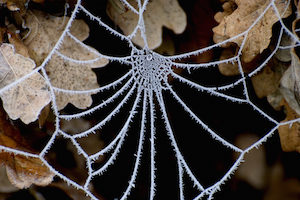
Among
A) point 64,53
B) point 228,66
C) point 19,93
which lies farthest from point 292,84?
point 19,93

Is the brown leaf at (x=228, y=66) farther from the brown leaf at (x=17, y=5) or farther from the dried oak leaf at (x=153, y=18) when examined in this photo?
the brown leaf at (x=17, y=5)

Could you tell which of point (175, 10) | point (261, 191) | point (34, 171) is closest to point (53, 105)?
point (34, 171)

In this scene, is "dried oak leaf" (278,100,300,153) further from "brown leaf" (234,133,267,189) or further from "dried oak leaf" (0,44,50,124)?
"dried oak leaf" (0,44,50,124)

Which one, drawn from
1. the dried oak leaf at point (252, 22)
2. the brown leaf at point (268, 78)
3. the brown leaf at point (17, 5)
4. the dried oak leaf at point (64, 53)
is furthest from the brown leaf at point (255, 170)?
the brown leaf at point (17, 5)

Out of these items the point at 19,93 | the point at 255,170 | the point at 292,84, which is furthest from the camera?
the point at 255,170

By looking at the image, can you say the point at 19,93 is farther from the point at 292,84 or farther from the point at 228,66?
the point at 292,84

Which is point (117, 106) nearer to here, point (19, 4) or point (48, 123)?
point (48, 123)

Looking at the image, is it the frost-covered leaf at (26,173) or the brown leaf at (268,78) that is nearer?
the frost-covered leaf at (26,173)
